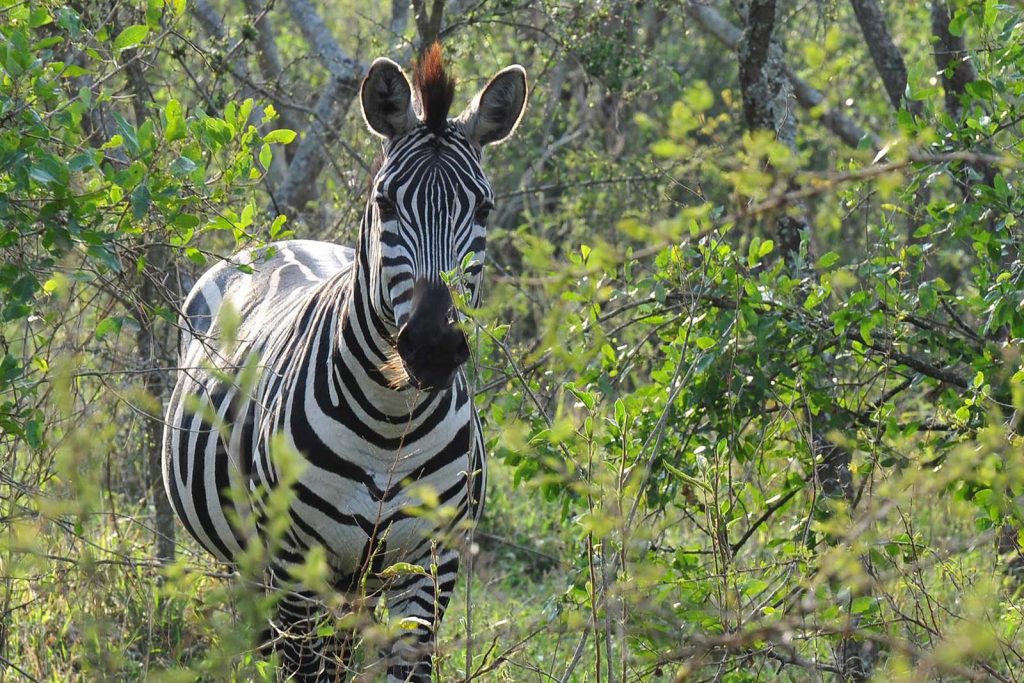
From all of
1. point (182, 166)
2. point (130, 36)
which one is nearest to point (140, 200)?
point (182, 166)

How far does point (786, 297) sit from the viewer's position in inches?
190

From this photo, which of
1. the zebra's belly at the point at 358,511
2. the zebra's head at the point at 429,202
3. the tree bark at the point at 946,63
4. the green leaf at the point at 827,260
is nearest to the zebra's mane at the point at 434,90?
the zebra's head at the point at 429,202

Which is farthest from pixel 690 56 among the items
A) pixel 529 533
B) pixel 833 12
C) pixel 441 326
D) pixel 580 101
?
pixel 441 326

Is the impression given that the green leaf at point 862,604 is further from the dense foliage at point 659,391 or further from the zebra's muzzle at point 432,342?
the zebra's muzzle at point 432,342

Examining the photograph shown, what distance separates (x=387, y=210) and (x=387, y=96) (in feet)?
1.55

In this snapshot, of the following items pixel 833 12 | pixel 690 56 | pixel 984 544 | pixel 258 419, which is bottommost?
pixel 984 544

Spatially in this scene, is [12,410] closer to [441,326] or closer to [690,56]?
[441,326]

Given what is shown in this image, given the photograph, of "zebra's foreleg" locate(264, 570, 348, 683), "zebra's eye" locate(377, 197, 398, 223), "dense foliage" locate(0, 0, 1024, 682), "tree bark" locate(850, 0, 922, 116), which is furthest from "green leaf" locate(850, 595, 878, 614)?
"tree bark" locate(850, 0, 922, 116)

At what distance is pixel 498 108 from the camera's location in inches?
183

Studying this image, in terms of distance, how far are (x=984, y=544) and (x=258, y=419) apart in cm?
336

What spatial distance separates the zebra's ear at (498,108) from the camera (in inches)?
180

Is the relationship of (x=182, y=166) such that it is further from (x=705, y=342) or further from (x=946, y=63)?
(x=946, y=63)

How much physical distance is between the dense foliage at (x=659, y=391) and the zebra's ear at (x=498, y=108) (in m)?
0.50

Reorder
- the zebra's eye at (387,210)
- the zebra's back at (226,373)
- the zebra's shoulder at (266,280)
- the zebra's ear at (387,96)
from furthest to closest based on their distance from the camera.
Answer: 1. the zebra's shoulder at (266,280)
2. the zebra's back at (226,373)
3. the zebra's ear at (387,96)
4. the zebra's eye at (387,210)
